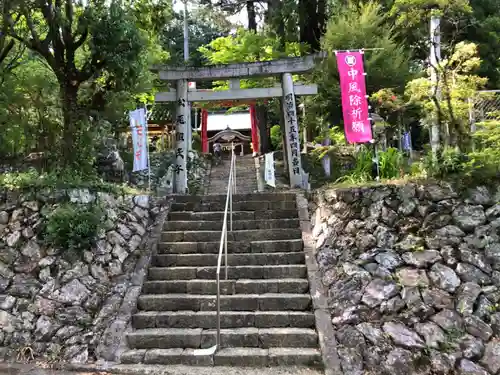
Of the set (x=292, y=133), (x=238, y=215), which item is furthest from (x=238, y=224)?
(x=292, y=133)

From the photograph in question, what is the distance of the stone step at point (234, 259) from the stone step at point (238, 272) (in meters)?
0.20

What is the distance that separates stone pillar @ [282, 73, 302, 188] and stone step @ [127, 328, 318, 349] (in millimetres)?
4944

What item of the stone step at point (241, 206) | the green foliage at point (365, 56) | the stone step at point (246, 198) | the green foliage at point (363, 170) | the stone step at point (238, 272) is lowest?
the stone step at point (238, 272)

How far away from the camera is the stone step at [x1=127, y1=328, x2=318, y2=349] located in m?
5.11

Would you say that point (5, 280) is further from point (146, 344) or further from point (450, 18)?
point (450, 18)

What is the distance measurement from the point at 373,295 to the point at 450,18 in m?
5.44

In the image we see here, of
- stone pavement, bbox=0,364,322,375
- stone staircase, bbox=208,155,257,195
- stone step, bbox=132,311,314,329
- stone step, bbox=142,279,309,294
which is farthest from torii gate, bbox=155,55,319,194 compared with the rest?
stone pavement, bbox=0,364,322,375

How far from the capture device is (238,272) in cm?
623

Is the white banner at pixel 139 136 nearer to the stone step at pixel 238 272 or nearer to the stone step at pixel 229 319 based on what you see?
the stone step at pixel 238 272

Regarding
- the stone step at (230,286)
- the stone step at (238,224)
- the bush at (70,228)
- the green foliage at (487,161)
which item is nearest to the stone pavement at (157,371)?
the stone step at (230,286)

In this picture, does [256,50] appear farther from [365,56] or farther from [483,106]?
[483,106]

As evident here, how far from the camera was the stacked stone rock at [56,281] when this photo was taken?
520 cm

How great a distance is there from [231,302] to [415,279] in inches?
102

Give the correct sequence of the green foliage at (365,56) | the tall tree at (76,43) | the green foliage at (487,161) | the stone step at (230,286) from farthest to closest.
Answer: the green foliage at (365,56) → the tall tree at (76,43) → the stone step at (230,286) → the green foliage at (487,161)
